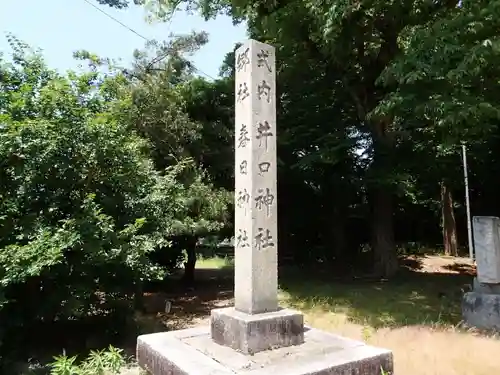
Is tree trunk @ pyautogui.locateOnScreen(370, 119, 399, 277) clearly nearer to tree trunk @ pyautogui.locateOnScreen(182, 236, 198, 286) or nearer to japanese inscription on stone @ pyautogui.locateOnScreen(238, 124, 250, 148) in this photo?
tree trunk @ pyautogui.locateOnScreen(182, 236, 198, 286)

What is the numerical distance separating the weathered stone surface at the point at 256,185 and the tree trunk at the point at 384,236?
7.65 m

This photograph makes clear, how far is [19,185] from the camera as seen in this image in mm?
6527

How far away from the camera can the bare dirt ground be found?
4902 mm

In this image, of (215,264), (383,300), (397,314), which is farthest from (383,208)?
(215,264)

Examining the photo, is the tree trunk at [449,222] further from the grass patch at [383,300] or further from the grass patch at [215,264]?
the grass patch at [215,264]

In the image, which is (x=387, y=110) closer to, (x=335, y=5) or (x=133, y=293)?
(x=335, y=5)

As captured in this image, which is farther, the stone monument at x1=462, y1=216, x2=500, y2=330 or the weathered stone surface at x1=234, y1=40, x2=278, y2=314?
the stone monument at x1=462, y1=216, x2=500, y2=330

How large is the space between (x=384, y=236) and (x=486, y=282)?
4.47m

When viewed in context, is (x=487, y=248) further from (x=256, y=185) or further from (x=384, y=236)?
(x=256, y=185)

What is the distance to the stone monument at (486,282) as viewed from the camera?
21.7 ft

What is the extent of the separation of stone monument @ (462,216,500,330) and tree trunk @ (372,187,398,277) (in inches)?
163

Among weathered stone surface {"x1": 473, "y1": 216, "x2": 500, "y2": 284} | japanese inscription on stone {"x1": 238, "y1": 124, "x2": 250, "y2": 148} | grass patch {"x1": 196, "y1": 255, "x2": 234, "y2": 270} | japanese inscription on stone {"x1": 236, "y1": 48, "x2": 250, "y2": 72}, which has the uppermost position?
japanese inscription on stone {"x1": 236, "y1": 48, "x2": 250, "y2": 72}

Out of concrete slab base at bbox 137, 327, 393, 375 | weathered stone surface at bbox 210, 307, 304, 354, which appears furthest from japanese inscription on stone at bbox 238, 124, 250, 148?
concrete slab base at bbox 137, 327, 393, 375

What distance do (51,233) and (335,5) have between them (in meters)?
6.47
